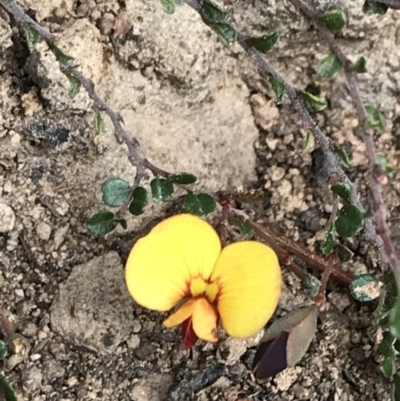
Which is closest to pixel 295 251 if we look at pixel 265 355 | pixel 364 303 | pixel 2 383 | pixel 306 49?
pixel 364 303

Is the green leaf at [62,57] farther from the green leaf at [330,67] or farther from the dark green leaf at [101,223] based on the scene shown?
the green leaf at [330,67]

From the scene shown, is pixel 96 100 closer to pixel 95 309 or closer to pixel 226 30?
pixel 226 30

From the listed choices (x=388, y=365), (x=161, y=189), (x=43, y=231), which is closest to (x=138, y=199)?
(x=161, y=189)

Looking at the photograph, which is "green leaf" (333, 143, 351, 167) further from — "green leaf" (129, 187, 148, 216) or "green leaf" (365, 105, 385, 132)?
"green leaf" (129, 187, 148, 216)

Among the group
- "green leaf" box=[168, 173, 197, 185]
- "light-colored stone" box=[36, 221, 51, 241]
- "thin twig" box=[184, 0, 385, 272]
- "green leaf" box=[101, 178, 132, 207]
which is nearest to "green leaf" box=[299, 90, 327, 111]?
"thin twig" box=[184, 0, 385, 272]

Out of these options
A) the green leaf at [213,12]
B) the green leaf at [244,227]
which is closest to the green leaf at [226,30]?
the green leaf at [213,12]

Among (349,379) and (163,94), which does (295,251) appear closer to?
(349,379)
